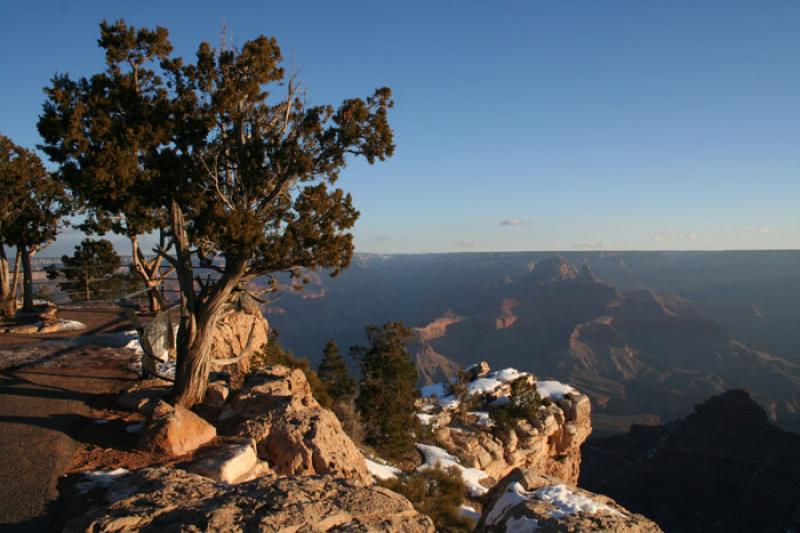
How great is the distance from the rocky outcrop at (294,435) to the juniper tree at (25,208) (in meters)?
17.6

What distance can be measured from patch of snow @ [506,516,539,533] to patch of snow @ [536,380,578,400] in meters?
30.4

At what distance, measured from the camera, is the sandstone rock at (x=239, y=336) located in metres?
A: 15.6

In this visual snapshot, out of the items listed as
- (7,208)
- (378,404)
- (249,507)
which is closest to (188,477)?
(249,507)

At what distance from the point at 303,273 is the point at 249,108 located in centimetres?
430

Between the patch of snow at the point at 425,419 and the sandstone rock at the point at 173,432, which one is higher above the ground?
the sandstone rock at the point at 173,432

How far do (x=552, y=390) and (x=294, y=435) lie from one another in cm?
3219

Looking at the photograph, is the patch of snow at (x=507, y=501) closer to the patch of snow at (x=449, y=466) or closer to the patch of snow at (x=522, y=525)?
the patch of snow at (x=522, y=525)

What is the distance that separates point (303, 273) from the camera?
41.4 ft

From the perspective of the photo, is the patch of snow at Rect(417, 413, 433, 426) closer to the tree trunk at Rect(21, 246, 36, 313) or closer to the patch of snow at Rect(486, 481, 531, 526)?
the patch of snow at Rect(486, 481, 531, 526)

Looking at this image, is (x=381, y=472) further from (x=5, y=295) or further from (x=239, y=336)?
(x=5, y=295)

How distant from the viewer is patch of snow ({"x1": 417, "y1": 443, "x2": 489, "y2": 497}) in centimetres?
2053

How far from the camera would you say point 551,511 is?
754 cm

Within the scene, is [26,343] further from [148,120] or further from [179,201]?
[148,120]

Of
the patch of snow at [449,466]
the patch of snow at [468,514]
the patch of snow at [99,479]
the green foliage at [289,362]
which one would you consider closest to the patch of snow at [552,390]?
the patch of snow at [449,466]
